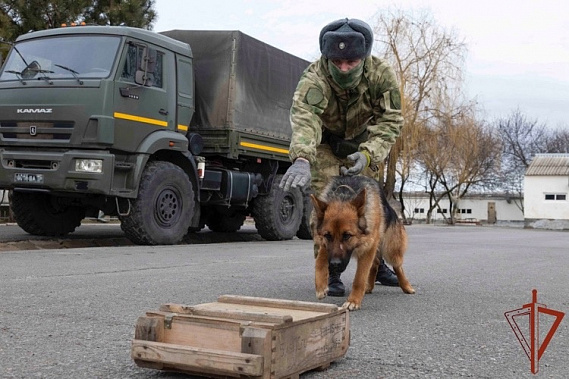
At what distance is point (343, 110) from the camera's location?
20.3ft

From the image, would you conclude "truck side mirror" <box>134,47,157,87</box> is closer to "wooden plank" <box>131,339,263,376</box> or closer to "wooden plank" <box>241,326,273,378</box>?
"wooden plank" <box>131,339,263,376</box>

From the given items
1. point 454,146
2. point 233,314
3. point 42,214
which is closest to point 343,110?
point 233,314

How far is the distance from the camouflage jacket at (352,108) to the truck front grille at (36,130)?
19.0 feet

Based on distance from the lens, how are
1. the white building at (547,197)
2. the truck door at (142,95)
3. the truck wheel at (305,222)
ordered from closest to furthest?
the truck door at (142,95) → the truck wheel at (305,222) → the white building at (547,197)

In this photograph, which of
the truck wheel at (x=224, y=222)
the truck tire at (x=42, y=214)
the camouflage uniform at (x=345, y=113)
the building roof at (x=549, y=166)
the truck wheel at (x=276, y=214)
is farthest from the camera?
the building roof at (x=549, y=166)

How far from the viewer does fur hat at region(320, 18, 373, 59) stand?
18.5 feet

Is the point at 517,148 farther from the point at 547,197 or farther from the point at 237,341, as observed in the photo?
the point at 237,341

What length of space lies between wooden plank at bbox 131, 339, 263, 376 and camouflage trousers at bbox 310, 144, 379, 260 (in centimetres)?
318

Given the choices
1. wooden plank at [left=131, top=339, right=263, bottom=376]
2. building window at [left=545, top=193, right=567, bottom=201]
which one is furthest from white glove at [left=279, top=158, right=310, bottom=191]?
building window at [left=545, top=193, right=567, bottom=201]

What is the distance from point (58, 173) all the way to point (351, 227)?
22.5ft

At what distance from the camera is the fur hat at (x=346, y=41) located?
5.63 meters

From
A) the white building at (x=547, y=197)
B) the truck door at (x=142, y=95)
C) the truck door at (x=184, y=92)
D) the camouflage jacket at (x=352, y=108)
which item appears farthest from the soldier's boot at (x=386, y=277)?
the white building at (x=547, y=197)

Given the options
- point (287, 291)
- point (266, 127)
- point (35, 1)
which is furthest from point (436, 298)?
point (35, 1)

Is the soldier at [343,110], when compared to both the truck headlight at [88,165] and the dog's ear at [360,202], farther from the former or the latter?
the truck headlight at [88,165]
